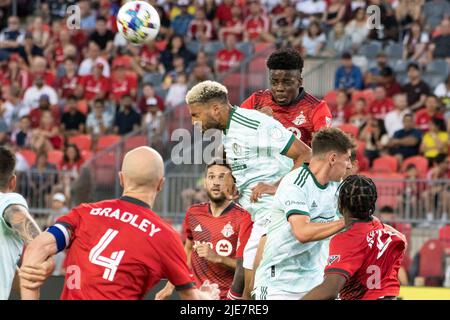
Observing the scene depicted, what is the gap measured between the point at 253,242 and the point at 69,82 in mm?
14377

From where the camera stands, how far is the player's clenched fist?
36.0 feet

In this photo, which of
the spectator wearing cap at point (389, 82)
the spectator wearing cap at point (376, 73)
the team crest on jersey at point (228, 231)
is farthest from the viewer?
the spectator wearing cap at point (376, 73)

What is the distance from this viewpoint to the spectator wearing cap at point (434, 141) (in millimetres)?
18609

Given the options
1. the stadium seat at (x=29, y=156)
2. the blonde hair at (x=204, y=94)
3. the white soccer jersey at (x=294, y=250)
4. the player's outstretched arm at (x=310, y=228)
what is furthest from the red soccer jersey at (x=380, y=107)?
the player's outstretched arm at (x=310, y=228)

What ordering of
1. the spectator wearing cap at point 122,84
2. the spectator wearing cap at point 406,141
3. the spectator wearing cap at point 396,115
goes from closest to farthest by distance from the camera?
the spectator wearing cap at point 406,141 → the spectator wearing cap at point 396,115 → the spectator wearing cap at point 122,84

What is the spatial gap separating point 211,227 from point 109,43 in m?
13.6

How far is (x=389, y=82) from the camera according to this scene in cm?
2047

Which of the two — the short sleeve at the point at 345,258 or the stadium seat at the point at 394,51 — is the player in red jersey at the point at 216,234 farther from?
the stadium seat at the point at 394,51

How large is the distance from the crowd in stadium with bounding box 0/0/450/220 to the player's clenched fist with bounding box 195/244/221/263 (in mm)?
7559

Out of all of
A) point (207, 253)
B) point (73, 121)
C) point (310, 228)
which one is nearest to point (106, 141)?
point (73, 121)

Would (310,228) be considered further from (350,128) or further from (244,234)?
(350,128)

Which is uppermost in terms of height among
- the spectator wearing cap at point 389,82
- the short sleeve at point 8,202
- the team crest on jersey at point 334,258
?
the spectator wearing cap at point 389,82

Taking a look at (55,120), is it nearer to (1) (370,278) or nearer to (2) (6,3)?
(2) (6,3)

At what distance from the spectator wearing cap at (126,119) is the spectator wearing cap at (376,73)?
4.48 meters
